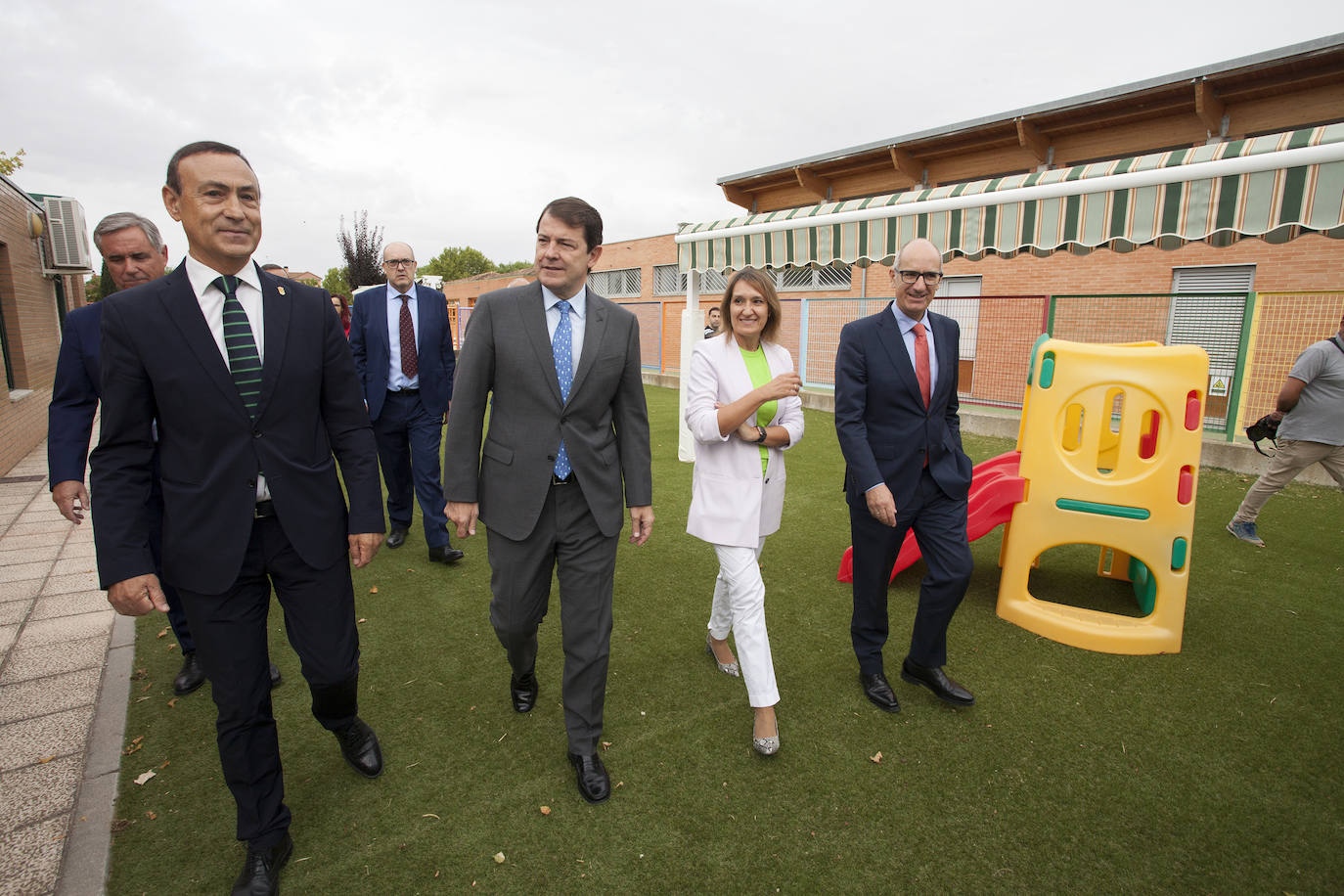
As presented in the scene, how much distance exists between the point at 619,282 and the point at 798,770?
90.7ft

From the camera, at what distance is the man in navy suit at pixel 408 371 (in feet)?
15.3

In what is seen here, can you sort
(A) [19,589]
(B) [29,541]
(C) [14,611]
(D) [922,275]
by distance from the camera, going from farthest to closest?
(B) [29,541] < (A) [19,589] < (C) [14,611] < (D) [922,275]

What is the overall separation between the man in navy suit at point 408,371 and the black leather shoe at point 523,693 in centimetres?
201

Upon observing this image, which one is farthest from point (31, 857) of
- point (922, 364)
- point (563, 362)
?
point (922, 364)

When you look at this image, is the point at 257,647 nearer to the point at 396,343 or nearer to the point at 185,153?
the point at 185,153

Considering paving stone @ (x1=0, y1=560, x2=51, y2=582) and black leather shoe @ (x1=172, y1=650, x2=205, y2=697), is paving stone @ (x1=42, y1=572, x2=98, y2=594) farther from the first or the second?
black leather shoe @ (x1=172, y1=650, x2=205, y2=697)

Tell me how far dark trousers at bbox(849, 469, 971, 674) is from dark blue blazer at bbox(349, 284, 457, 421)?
3.16m

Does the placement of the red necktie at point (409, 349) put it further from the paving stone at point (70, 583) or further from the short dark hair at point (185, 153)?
the short dark hair at point (185, 153)

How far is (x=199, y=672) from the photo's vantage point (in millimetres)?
3176

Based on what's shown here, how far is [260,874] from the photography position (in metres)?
2.00

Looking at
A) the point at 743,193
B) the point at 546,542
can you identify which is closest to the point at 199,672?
the point at 546,542

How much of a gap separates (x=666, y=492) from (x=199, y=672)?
4.28 m

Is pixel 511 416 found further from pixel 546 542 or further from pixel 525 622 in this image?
pixel 525 622

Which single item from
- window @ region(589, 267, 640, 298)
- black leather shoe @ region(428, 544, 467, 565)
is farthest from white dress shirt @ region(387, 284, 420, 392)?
window @ region(589, 267, 640, 298)
